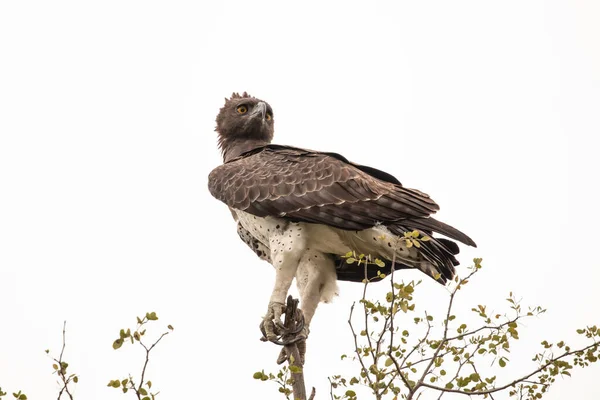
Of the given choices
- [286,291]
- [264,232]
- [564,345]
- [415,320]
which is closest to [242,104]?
[264,232]

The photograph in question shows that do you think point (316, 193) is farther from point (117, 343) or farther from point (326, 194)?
point (117, 343)

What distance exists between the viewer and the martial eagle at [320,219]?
28.8 ft

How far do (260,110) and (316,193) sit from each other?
99.0 inches

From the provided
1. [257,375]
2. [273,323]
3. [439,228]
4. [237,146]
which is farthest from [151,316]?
[237,146]

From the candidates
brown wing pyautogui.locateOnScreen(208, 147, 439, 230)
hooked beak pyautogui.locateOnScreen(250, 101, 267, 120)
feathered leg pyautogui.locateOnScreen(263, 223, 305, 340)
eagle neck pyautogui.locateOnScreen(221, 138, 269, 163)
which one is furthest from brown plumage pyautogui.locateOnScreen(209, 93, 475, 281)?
hooked beak pyautogui.locateOnScreen(250, 101, 267, 120)

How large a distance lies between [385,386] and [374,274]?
3479 millimetres

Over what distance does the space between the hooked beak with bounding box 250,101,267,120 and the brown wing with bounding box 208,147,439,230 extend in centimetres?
153

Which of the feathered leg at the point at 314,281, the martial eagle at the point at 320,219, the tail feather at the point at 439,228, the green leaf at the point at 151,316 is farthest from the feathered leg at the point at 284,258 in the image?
the green leaf at the point at 151,316

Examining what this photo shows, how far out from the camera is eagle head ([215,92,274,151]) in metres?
11.3

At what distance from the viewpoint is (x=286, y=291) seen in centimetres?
902

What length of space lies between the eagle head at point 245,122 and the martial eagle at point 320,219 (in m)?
1.16

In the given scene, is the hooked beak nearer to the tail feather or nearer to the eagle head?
the eagle head

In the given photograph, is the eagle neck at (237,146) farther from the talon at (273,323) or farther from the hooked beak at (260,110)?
the talon at (273,323)

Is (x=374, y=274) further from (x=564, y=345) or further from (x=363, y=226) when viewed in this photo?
(x=564, y=345)
